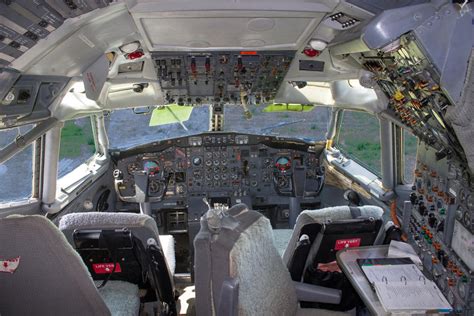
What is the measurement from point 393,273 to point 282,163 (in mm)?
3493

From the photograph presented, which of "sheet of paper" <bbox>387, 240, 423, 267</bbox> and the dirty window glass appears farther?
the dirty window glass

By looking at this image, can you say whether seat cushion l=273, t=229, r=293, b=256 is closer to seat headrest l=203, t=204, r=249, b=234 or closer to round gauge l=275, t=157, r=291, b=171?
round gauge l=275, t=157, r=291, b=171

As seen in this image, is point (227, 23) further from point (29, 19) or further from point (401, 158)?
point (401, 158)

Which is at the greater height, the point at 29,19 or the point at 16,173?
the point at 29,19

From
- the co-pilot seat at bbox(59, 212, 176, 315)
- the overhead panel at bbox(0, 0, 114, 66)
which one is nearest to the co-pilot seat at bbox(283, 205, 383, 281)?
the co-pilot seat at bbox(59, 212, 176, 315)

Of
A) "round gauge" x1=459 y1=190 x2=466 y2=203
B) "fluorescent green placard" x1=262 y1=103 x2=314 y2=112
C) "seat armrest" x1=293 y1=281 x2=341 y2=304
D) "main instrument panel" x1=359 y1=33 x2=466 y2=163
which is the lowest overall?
"seat armrest" x1=293 y1=281 x2=341 y2=304

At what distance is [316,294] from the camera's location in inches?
113

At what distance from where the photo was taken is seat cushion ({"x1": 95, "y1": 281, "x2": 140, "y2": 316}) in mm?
2824

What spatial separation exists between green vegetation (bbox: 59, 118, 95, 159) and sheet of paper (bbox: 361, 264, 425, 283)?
338 cm

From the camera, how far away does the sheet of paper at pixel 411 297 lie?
235 cm

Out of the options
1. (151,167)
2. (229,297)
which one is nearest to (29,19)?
(229,297)

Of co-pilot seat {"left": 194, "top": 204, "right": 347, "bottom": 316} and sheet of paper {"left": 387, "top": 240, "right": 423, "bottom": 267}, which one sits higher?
co-pilot seat {"left": 194, "top": 204, "right": 347, "bottom": 316}

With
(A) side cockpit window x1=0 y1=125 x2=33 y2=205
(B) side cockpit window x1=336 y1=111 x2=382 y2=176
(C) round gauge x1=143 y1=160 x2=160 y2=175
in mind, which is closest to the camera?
(A) side cockpit window x1=0 y1=125 x2=33 y2=205

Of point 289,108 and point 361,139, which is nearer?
point 361,139
